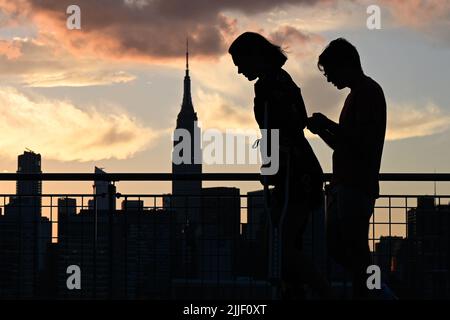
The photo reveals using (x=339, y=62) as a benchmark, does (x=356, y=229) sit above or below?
below

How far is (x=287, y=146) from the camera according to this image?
6.77 meters

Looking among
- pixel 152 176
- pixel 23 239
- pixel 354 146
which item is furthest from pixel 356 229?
pixel 23 239

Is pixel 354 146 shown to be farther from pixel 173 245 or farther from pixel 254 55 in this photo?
pixel 173 245

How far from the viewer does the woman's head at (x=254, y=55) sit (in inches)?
266

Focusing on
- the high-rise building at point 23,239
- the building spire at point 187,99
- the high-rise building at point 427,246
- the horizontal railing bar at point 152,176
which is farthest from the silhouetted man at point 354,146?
the building spire at point 187,99

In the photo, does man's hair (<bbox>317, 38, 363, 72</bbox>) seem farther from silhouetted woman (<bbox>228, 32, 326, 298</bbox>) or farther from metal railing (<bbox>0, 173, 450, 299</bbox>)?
metal railing (<bbox>0, 173, 450, 299</bbox>)

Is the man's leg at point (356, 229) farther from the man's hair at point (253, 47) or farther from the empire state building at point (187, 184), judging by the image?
the empire state building at point (187, 184)

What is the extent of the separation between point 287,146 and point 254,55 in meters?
0.60

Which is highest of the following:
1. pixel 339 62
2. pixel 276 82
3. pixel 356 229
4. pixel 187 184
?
pixel 339 62

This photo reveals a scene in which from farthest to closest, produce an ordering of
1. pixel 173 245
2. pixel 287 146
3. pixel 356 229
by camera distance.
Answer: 1. pixel 173 245
2. pixel 356 229
3. pixel 287 146

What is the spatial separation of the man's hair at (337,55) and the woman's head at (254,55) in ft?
0.94
